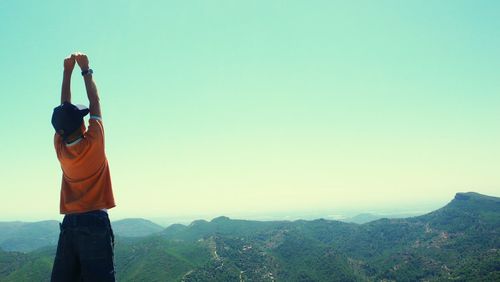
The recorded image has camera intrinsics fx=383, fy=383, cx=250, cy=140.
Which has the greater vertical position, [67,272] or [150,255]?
[67,272]

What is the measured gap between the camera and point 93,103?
15.4ft

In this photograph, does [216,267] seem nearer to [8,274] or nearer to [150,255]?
[150,255]

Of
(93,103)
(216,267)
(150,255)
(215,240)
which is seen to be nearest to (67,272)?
(93,103)

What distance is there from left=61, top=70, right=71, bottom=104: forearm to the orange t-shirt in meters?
0.70

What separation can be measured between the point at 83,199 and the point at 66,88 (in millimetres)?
1548

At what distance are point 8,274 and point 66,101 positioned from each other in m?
181

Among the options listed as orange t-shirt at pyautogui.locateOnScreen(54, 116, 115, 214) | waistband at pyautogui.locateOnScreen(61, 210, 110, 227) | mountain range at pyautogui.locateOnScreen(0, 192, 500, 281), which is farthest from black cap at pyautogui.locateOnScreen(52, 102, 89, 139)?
mountain range at pyautogui.locateOnScreen(0, 192, 500, 281)

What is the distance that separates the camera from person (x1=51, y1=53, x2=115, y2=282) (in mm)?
4355

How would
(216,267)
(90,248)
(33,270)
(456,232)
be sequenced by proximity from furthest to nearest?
1. (456,232)
2. (216,267)
3. (33,270)
4. (90,248)

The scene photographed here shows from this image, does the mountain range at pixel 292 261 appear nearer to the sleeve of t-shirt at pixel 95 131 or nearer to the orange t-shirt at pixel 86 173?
the orange t-shirt at pixel 86 173

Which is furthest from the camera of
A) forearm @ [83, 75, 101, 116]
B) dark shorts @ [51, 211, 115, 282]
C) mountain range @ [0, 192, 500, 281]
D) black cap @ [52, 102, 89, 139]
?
mountain range @ [0, 192, 500, 281]

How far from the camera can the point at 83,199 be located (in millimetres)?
4461

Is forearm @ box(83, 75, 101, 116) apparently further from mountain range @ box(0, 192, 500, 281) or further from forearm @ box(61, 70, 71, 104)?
mountain range @ box(0, 192, 500, 281)

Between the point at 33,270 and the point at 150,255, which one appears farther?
the point at 150,255
